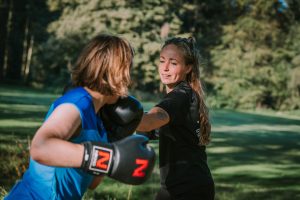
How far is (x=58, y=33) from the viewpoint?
99.8 ft

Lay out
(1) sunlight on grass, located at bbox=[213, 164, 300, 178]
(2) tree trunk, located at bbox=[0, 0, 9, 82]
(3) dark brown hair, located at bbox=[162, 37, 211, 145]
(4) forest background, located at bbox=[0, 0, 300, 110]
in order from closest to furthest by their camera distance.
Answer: (3) dark brown hair, located at bbox=[162, 37, 211, 145]
(1) sunlight on grass, located at bbox=[213, 164, 300, 178]
(4) forest background, located at bbox=[0, 0, 300, 110]
(2) tree trunk, located at bbox=[0, 0, 9, 82]

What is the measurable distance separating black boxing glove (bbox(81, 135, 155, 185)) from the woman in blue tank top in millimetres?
43

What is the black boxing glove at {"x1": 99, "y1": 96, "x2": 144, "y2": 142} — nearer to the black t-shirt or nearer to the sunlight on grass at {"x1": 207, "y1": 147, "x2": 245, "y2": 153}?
the black t-shirt

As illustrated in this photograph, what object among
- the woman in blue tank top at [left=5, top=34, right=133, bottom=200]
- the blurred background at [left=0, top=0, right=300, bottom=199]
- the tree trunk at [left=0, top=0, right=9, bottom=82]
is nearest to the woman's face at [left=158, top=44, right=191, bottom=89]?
the woman in blue tank top at [left=5, top=34, right=133, bottom=200]

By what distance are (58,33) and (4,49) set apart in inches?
531

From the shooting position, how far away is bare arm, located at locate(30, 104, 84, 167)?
1578 millimetres

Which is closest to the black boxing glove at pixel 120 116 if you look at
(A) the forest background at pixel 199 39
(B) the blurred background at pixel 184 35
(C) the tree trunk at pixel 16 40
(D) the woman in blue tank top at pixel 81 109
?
(D) the woman in blue tank top at pixel 81 109

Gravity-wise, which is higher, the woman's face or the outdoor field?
the woman's face

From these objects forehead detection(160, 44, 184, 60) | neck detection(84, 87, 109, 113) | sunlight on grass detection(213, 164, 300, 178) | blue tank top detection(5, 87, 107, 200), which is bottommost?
sunlight on grass detection(213, 164, 300, 178)

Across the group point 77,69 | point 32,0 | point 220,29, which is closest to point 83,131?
point 77,69

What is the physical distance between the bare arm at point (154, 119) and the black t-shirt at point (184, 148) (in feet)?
0.41

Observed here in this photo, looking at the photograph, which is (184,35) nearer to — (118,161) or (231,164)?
(231,164)

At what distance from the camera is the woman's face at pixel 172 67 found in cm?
285

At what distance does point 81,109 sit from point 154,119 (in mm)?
783
